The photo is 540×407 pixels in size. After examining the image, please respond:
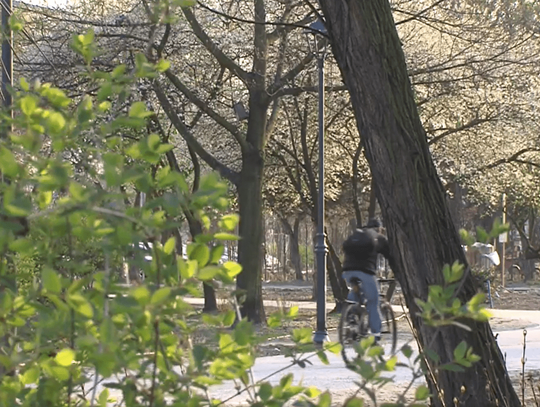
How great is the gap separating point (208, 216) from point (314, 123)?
2428 cm

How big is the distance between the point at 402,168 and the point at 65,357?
169 inches

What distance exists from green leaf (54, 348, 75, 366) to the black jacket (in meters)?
11.3

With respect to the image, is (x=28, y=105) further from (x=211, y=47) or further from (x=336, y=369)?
(x=211, y=47)

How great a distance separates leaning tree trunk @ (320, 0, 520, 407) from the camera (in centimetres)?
674

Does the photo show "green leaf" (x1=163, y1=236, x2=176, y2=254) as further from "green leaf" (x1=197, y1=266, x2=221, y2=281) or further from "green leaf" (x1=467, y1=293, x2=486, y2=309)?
"green leaf" (x1=467, y1=293, x2=486, y2=309)

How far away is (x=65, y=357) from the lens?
2.71m

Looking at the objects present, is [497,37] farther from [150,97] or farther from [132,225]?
[132,225]

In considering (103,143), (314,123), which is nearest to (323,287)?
(314,123)

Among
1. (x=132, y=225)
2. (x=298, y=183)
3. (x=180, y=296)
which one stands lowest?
(x=180, y=296)

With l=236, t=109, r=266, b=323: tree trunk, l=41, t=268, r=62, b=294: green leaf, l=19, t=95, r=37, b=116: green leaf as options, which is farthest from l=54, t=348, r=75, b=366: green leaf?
l=236, t=109, r=266, b=323: tree trunk

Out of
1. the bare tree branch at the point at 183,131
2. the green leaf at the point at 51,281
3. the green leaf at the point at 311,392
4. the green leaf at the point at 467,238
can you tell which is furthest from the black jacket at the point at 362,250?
the green leaf at the point at 51,281

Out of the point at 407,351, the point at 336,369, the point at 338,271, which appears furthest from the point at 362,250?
the point at 338,271

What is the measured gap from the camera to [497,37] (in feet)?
73.9

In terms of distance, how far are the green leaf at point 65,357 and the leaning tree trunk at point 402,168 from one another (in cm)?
417
